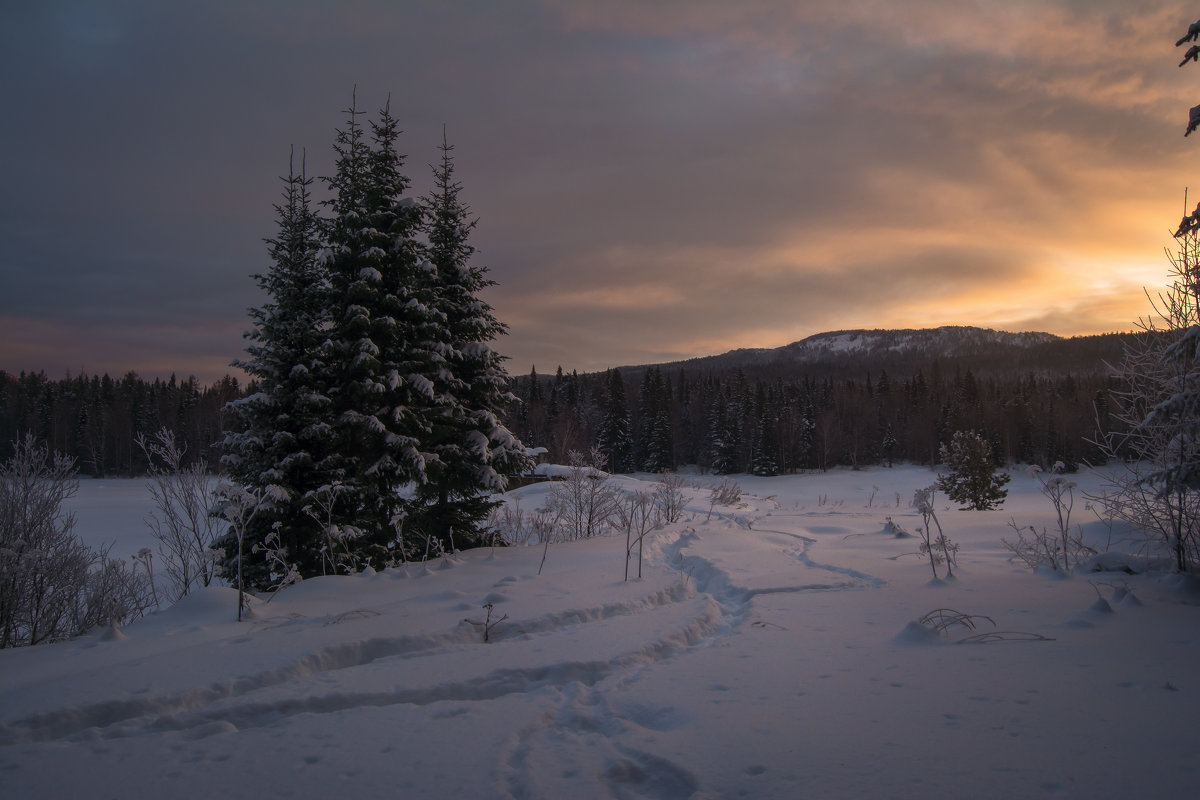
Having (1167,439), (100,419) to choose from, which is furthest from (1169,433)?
(100,419)

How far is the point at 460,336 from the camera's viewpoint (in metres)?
12.7

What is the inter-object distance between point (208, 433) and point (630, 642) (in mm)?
63105

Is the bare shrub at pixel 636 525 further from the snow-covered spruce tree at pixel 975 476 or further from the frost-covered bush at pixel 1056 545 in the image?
the snow-covered spruce tree at pixel 975 476

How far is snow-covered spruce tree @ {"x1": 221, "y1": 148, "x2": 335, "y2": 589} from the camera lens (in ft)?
35.4

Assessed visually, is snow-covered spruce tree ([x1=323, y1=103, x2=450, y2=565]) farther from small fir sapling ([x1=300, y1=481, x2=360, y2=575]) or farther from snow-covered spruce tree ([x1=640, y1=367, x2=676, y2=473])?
snow-covered spruce tree ([x1=640, y1=367, x2=676, y2=473])

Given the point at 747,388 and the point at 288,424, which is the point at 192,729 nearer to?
the point at 288,424

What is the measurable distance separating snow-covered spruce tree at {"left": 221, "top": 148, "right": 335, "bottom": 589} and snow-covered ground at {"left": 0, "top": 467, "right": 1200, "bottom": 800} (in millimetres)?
5412

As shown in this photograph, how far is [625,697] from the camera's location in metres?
3.46

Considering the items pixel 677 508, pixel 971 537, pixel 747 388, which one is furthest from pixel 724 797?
pixel 747 388

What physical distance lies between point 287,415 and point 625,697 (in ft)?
32.7

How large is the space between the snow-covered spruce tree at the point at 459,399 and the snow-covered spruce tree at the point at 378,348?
19 centimetres

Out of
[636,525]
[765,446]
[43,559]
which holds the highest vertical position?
[43,559]

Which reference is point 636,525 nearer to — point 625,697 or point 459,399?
point 459,399

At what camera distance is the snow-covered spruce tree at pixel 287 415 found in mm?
10789
